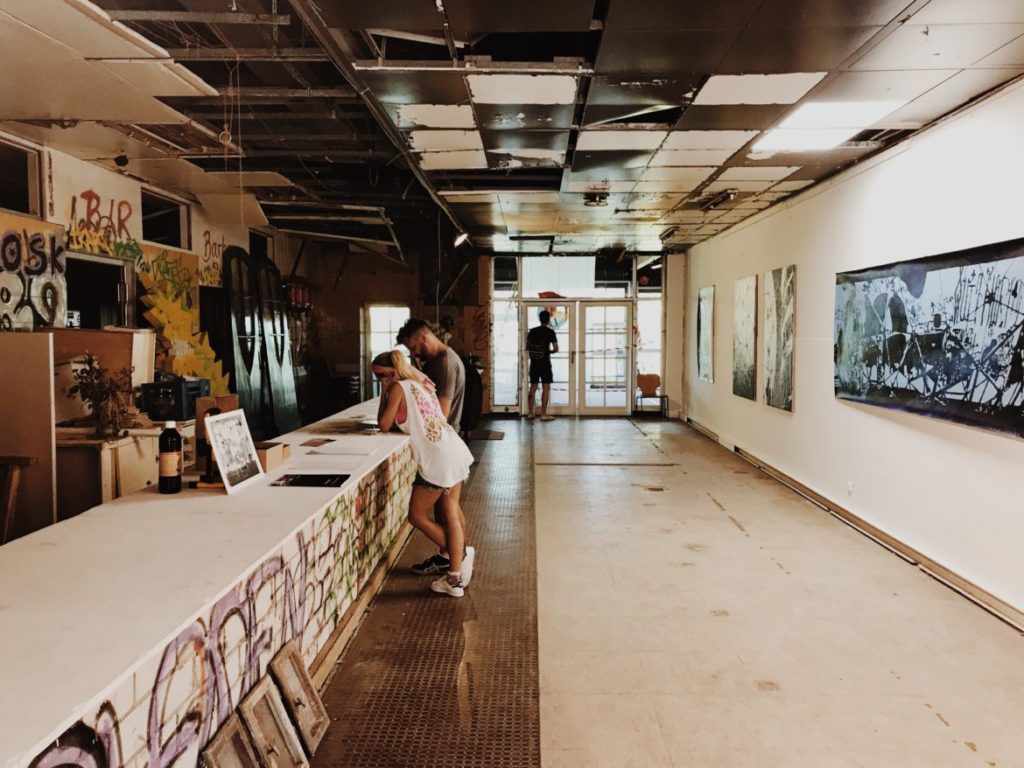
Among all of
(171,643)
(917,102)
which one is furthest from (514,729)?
(917,102)

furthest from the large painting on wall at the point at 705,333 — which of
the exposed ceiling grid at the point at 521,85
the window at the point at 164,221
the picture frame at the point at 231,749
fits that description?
the picture frame at the point at 231,749

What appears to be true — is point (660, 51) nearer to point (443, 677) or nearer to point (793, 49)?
point (793, 49)

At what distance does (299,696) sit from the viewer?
2.46 m

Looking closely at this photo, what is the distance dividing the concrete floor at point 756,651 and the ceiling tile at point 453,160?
285cm

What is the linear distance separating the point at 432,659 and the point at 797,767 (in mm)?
1578

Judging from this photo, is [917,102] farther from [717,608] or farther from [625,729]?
[625,729]

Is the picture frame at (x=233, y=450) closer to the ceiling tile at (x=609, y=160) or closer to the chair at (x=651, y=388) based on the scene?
the ceiling tile at (x=609, y=160)

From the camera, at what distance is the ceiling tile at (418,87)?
3.58 m

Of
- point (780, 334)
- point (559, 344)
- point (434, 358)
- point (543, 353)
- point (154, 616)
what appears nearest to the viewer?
point (154, 616)

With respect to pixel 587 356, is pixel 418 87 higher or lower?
higher

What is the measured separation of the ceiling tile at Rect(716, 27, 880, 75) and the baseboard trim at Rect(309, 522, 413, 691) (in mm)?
3303

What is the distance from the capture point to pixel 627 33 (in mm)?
3078

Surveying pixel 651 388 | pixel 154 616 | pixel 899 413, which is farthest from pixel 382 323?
pixel 154 616

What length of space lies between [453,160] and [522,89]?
166 centimetres
